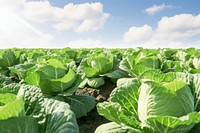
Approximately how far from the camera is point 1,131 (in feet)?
7.06

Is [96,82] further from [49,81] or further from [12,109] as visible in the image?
[12,109]

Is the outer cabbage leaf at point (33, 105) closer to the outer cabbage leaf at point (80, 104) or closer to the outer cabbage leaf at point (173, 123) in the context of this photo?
the outer cabbage leaf at point (173, 123)

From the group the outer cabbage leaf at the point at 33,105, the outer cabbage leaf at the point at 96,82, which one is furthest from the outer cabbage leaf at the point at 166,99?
the outer cabbage leaf at the point at 96,82

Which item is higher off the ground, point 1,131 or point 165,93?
point 165,93

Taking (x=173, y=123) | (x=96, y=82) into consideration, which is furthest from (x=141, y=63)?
(x=173, y=123)

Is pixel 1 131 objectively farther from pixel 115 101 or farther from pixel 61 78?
pixel 61 78

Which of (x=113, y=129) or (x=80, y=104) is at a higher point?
(x=113, y=129)

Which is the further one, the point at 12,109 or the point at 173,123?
the point at 173,123

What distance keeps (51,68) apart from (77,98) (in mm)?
662

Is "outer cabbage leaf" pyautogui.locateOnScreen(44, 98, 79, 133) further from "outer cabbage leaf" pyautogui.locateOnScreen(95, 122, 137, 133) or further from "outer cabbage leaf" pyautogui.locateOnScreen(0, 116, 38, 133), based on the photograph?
"outer cabbage leaf" pyautogui.locateOnScreen(95, 122, 137, 133)

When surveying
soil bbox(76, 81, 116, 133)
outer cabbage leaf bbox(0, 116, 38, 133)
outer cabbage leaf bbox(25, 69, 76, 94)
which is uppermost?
outer cabbage leaf bbox(0, 116, 38, 133)

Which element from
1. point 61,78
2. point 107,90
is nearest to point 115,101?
point 61,78

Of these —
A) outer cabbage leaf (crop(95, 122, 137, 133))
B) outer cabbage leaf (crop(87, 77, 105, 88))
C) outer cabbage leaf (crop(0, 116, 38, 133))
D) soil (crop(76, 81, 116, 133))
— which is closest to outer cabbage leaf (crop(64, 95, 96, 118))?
soil (crop(76, 81, 116, 133))

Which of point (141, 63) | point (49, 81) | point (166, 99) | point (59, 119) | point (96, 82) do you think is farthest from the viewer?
point (96, 82)
